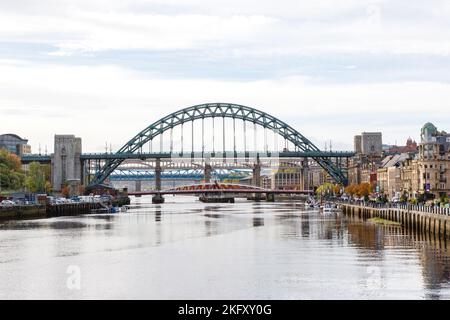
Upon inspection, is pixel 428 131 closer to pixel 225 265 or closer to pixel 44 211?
pixel 44 211

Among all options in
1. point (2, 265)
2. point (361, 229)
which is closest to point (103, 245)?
point (2, 265)

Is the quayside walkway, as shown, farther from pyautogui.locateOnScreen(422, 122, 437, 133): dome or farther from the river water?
pyautogui.locateOnScreen(422, 122, 437, 133): dome

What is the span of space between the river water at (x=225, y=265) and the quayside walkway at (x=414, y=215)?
5.01ft

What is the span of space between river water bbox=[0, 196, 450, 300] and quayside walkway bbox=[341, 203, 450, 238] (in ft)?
5.01

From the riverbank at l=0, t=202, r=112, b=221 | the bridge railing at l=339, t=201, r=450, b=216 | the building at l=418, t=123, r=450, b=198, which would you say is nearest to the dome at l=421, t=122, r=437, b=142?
the building at l=418, t=123, r=450, b=198

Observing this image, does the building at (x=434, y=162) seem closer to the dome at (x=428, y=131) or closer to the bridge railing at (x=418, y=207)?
the dome at (x=428, y=131)

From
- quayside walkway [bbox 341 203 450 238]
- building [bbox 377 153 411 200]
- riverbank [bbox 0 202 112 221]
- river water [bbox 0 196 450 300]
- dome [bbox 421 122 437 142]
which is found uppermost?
dome [bbox 421 122 437 142]

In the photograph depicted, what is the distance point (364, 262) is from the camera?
60.8 m

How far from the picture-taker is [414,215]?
92625 millimetres

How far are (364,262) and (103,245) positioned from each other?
24217mm

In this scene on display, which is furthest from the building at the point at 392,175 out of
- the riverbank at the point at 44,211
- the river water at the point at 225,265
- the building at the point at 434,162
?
the river water at the point at 225,265

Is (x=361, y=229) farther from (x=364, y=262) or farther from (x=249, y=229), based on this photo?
(x=364, y=262)

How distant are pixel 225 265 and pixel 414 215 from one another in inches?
1452

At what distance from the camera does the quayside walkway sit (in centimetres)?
7746
